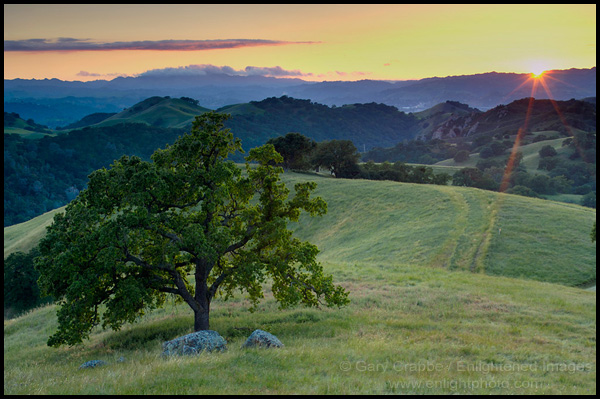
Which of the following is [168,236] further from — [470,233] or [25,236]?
[25,236]

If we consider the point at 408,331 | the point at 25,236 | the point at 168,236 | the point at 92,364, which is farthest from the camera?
the point at 25,236

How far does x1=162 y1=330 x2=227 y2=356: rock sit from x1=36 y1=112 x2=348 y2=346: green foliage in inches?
117

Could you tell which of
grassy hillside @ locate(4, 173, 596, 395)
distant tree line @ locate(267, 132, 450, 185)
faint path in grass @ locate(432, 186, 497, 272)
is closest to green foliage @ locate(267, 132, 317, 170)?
distant tree line @ locate(267, 132, 450, 185)

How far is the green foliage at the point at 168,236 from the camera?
18.3 meters

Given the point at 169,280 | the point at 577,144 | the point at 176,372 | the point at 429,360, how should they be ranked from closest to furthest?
the point at 176,372 → the point at 429,360 → the point at 169,280 → the point at 577,144

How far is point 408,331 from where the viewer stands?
20.5 metres

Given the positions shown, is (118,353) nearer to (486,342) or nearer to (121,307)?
(121,307)

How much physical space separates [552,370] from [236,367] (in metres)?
10.9

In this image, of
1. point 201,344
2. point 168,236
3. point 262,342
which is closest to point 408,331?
point 262,342

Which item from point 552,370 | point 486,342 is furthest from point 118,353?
point 552,370

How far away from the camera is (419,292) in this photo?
30.1 meters

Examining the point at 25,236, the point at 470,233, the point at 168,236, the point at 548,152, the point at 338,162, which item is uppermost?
the point at 548,152

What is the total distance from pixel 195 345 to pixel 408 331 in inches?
408

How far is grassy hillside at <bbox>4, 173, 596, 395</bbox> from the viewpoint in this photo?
12.4 meters
